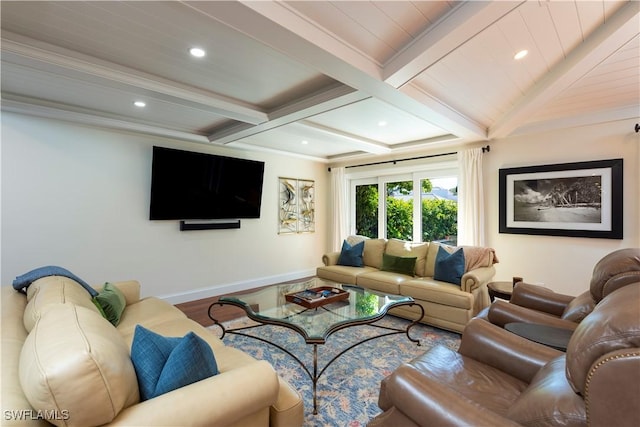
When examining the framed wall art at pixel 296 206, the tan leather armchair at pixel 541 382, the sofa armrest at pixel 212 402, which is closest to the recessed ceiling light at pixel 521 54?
the tan leather armchair at pixel 541 382

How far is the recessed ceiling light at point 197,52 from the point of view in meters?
2.10

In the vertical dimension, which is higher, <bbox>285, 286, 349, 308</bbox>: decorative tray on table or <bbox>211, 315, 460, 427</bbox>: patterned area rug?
<bbox>285, 286, 349, 308</bbox>: decorative tray on table

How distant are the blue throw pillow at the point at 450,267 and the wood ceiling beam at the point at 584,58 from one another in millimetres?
1704

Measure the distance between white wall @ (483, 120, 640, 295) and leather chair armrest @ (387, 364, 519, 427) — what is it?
11.5ft

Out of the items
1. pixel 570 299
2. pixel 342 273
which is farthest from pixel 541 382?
pixel 342 273

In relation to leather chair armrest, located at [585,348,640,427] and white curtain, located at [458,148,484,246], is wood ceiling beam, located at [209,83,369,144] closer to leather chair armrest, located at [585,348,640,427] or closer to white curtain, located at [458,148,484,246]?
leather chair armrest, located at [585,348,640,427]

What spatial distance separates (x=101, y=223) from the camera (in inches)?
146

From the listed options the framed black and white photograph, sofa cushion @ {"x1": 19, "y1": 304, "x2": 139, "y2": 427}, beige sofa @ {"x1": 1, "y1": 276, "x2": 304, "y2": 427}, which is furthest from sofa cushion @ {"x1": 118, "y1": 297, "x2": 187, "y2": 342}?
the framed black and white photograph

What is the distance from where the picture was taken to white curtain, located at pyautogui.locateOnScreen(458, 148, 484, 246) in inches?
165

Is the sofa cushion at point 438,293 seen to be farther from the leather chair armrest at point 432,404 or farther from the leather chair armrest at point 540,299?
the leather chair armrest at point 432,404

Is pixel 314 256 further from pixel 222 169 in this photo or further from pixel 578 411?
pixel 578 411

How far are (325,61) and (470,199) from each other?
3.24 m

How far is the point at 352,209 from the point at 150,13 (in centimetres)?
496

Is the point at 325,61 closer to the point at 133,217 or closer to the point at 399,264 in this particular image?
the point at 399,264
